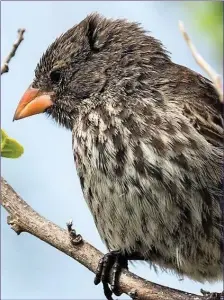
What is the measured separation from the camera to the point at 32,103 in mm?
4262

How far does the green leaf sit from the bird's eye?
1.41 meters

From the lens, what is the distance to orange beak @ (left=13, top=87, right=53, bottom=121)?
168 inches

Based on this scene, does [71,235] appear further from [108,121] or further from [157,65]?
[157,65]

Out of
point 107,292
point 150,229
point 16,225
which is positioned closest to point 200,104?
point 150,229

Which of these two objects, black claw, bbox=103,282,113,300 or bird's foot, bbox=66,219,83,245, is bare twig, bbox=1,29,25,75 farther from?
black claw, bbox=103,282,113,300

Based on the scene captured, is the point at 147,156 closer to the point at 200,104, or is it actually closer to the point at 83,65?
the point at 200,104

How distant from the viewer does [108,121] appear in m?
3.84

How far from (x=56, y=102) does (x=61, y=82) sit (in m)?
0.14

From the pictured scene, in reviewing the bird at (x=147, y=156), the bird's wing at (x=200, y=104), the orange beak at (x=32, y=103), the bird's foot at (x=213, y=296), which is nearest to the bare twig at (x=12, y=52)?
the bird at (x=147, y=156)

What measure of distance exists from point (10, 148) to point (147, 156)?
0.82 meters

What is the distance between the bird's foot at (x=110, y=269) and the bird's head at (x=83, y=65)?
872 mm

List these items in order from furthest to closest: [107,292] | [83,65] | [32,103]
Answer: [83,65] → [32,103] → [107,292]

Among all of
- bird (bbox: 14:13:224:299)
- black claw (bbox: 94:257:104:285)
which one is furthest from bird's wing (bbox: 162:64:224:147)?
black claw (bbox: 94:257:104:285)

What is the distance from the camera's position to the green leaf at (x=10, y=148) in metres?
3.04
